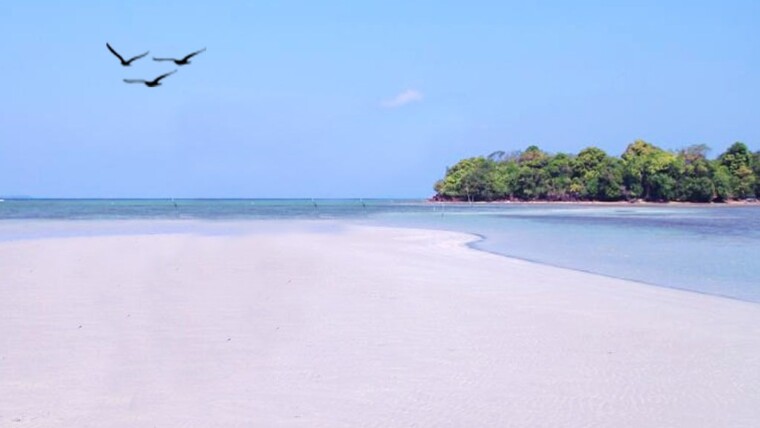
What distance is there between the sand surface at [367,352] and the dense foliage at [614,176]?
116 metres

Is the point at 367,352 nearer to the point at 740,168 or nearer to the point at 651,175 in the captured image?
the point at 651,175

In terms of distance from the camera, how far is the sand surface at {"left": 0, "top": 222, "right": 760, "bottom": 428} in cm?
551

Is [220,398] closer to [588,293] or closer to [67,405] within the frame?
[67,405]

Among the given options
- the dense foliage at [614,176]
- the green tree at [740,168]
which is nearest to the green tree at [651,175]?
the dense foliage at [614,176]

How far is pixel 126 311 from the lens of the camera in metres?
9.58

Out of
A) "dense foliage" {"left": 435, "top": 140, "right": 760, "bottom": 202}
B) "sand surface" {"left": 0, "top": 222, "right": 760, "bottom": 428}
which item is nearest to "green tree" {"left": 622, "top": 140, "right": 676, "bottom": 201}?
"dense foliage" {"left": 435, "top": 140, "right": 760, "bottom": 202}

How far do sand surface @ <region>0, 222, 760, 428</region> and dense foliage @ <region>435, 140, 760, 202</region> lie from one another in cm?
11592

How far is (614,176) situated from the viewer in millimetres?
129000

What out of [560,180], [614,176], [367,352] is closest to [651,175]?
[614,176]

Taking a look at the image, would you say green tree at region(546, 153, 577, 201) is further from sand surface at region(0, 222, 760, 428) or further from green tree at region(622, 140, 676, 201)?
sand surface at region(0, 222, 760, 428)

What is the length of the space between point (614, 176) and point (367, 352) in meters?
128

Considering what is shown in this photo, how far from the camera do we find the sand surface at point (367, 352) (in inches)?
217

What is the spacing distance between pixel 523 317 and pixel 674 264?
910cm

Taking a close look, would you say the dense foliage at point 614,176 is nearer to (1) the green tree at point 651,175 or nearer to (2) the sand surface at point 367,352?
(1) the green tree at point 651,175
